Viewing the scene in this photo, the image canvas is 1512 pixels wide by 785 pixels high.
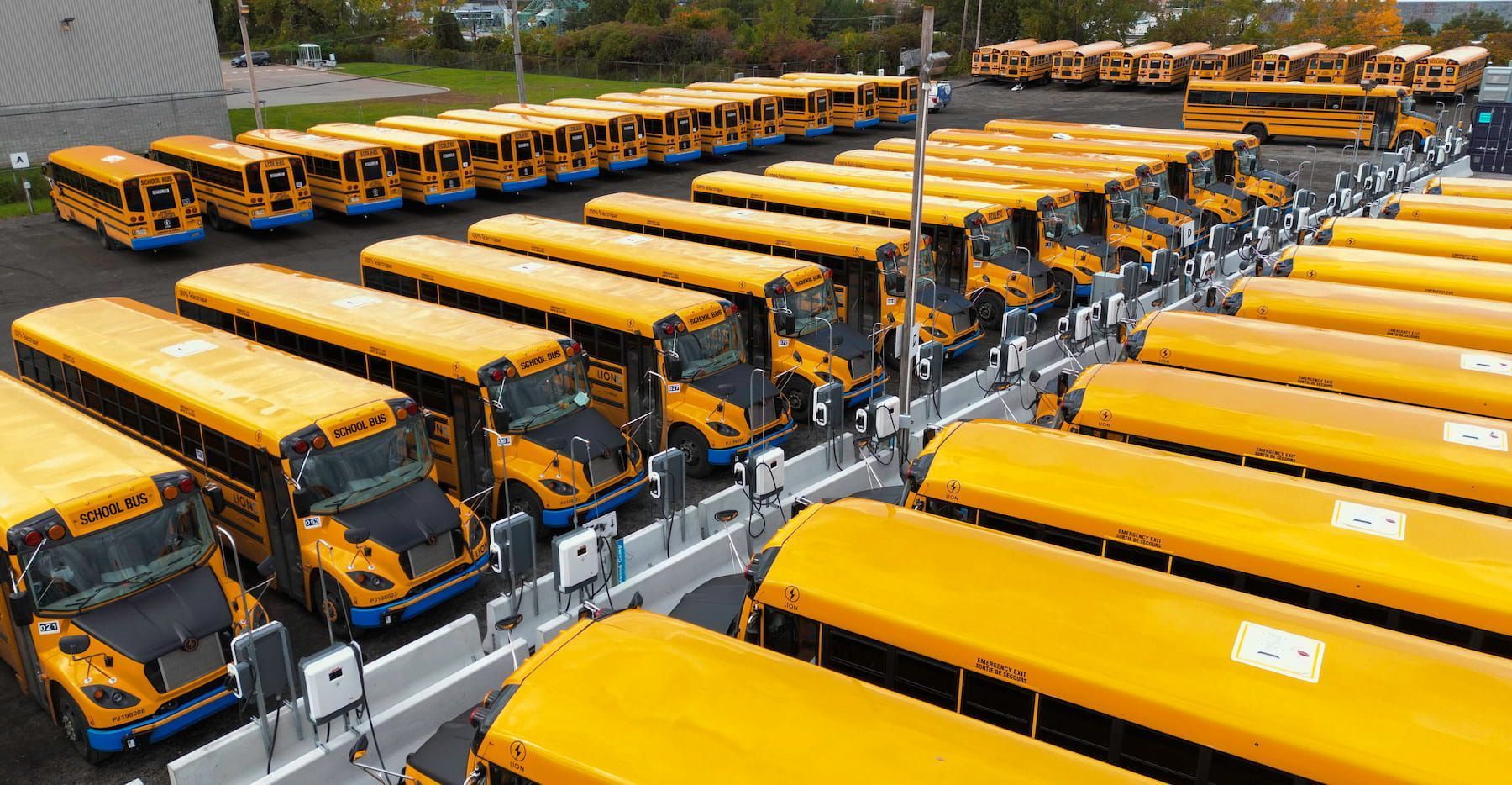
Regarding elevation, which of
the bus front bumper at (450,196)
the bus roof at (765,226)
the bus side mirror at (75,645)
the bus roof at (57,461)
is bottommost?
the bus side mirror at (75,645)

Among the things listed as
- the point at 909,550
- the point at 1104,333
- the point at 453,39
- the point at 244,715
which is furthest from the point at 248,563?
the point at 453,39

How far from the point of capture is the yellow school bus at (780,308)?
17.3 metres

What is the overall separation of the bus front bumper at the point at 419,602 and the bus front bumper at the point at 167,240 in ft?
67.6

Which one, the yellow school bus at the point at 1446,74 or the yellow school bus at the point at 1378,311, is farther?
the yellow school bus at the point at 1446,74

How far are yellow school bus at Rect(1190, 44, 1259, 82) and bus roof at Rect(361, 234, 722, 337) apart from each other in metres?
48.9

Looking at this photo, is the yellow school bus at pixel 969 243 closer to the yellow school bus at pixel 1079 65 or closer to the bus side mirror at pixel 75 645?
the bus side mirror at pixel 75 645

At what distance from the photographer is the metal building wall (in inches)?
1388

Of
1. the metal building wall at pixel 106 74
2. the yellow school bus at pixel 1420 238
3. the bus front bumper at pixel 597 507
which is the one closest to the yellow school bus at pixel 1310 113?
the yellow school bus at pixel 1420 238

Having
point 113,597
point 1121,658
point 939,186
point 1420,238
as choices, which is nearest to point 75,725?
point 113,597

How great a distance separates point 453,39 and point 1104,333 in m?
70.4

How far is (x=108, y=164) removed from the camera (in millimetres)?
28859

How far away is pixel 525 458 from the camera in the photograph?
13906 millimetres

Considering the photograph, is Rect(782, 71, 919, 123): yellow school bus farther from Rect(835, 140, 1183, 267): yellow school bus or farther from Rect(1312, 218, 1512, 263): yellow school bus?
Rect(1312, 218, 1512, 263): yellow school bus

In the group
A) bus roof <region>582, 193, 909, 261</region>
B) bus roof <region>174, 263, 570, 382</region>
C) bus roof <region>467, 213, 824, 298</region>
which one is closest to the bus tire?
bus roof <region>174, 263, 570, 382</region>
